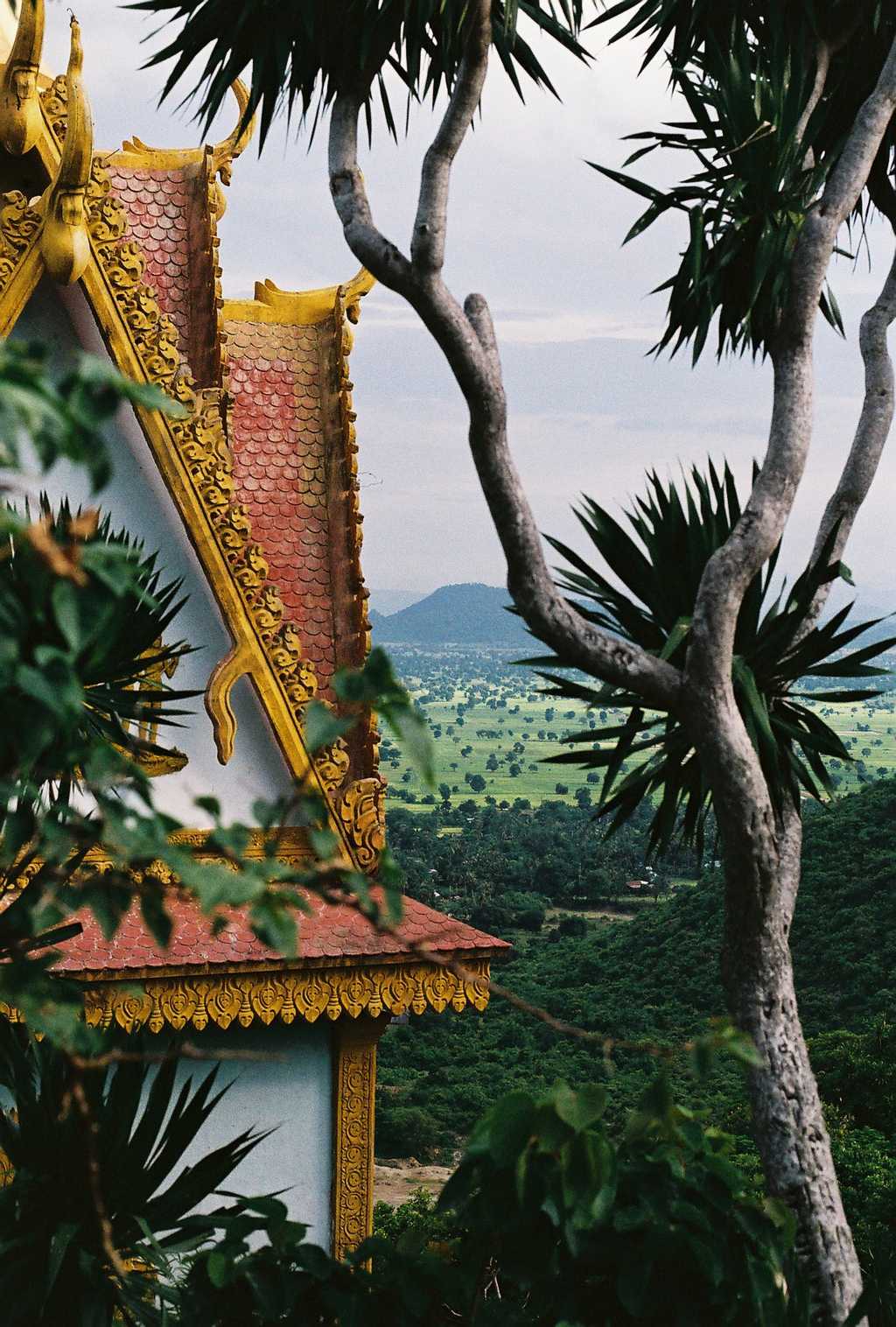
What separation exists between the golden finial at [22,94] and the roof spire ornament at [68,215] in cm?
26

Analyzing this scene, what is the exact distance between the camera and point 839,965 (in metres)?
24.7

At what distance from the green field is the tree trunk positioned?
136ft

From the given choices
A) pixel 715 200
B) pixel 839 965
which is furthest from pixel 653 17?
pixel 839 965

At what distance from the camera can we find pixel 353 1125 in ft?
22.5

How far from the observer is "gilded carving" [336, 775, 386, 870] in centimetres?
688

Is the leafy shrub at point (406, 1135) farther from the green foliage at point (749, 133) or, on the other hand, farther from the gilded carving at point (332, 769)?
the green foliage at point (749, 133)

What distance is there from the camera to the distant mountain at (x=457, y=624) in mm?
150625

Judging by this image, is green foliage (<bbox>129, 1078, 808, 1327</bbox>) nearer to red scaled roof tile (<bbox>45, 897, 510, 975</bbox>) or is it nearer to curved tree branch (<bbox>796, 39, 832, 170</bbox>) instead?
red scaled roof tile (<bbox>45, 897, 510, 975</bbox>)

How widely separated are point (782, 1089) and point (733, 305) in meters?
3.01

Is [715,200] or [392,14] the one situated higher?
[392,14]

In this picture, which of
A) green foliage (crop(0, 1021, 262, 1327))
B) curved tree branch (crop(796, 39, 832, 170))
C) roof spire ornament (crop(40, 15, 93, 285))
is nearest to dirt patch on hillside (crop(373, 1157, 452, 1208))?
roof spire ornament (crop(40, 15, 93, 285))

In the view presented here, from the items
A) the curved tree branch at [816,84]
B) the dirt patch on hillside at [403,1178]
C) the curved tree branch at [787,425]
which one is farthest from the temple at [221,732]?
the dirt patch on hillside at [403,1178]

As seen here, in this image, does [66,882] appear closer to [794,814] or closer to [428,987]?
[794,814]

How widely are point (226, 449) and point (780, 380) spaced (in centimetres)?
293
